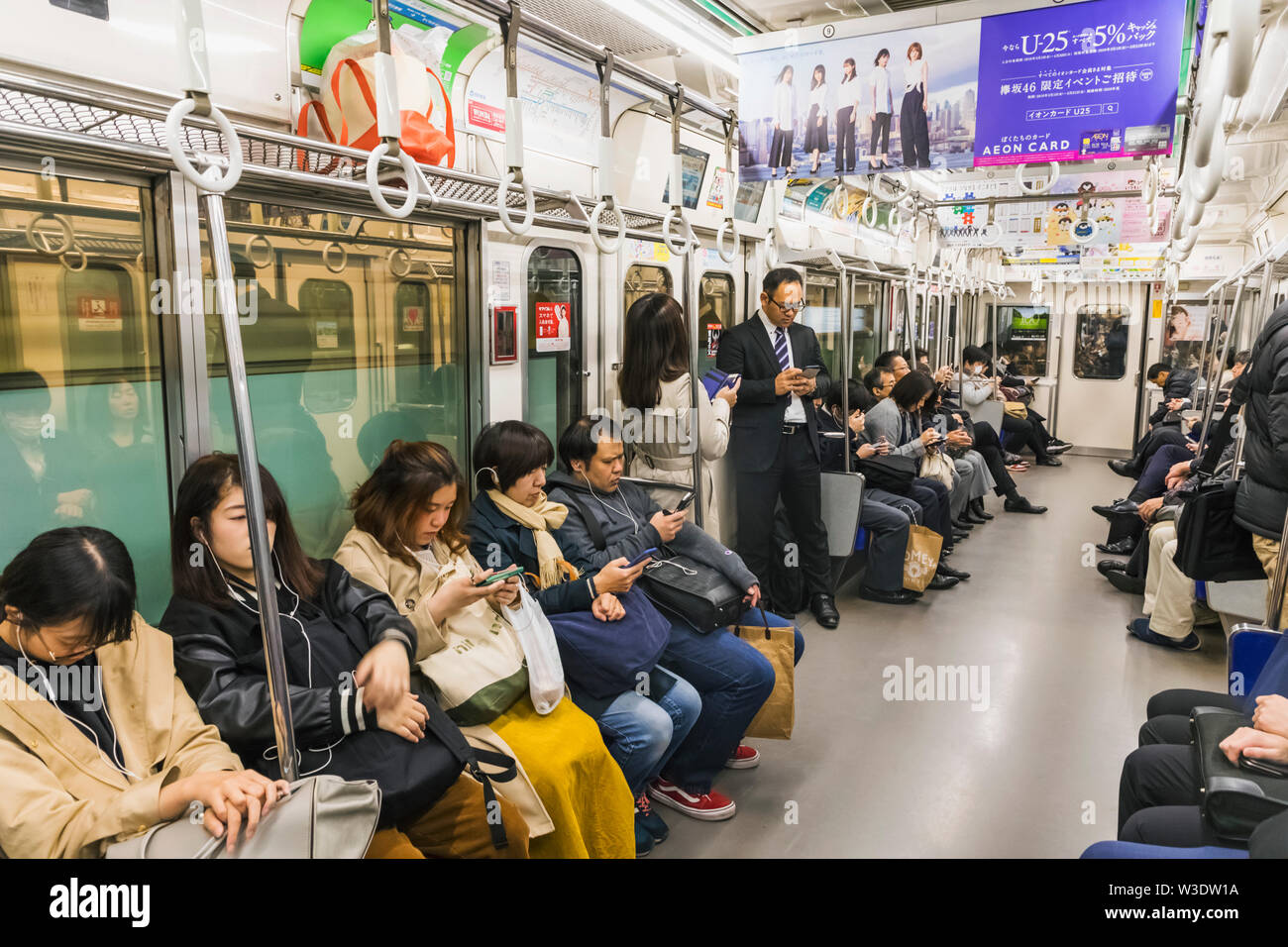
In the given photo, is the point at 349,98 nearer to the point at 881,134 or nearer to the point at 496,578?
the point at 496,578

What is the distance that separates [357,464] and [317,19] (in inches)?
59.0

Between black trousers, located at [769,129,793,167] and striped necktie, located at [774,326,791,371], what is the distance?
46.6 inches

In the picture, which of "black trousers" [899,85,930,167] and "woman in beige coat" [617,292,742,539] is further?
"woman in beige coat" [617,292,742,539]

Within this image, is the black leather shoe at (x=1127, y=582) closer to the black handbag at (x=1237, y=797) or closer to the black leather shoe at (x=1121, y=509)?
the black leather shoe at (x=1121, y=509)

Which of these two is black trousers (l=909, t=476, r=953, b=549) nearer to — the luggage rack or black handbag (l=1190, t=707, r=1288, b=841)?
the luggage rack

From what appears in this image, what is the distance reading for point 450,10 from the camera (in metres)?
3.29

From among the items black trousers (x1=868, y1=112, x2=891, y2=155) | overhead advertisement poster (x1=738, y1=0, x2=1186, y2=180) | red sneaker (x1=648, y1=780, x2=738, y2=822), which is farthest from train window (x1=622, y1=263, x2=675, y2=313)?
red sneaker (x1=648, y1=780, x2=738, y2=822)

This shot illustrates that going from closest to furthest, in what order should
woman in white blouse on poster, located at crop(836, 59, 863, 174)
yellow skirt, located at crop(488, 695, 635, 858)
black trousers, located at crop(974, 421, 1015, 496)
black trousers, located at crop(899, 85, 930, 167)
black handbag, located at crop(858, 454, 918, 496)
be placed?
yellow skirt, located at crop(488, 695, 635, 858) → black trousers, located at crop(899, 85, 930, 167) → woman in white blouse on poster, located at crop(836, 59, 863, 174) → black handbag, located at crop(858, 454, 918, 496) → black trousers, located at crop(974, 421, 1015, 496)

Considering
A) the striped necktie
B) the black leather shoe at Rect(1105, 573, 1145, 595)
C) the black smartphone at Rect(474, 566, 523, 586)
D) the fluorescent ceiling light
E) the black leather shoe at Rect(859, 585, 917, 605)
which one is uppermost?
the fluorescent ceiling light

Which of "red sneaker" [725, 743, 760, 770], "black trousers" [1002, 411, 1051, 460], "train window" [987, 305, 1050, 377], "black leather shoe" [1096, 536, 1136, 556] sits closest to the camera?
"red sneaker" [725, 743, 760, 770]

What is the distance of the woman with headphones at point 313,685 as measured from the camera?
2082 millimetres

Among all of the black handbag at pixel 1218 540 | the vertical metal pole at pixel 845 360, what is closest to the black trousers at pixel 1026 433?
the vertical metal pole at pixel 845 360

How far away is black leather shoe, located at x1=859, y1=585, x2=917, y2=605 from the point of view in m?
5.94

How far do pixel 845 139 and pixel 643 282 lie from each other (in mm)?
1279
